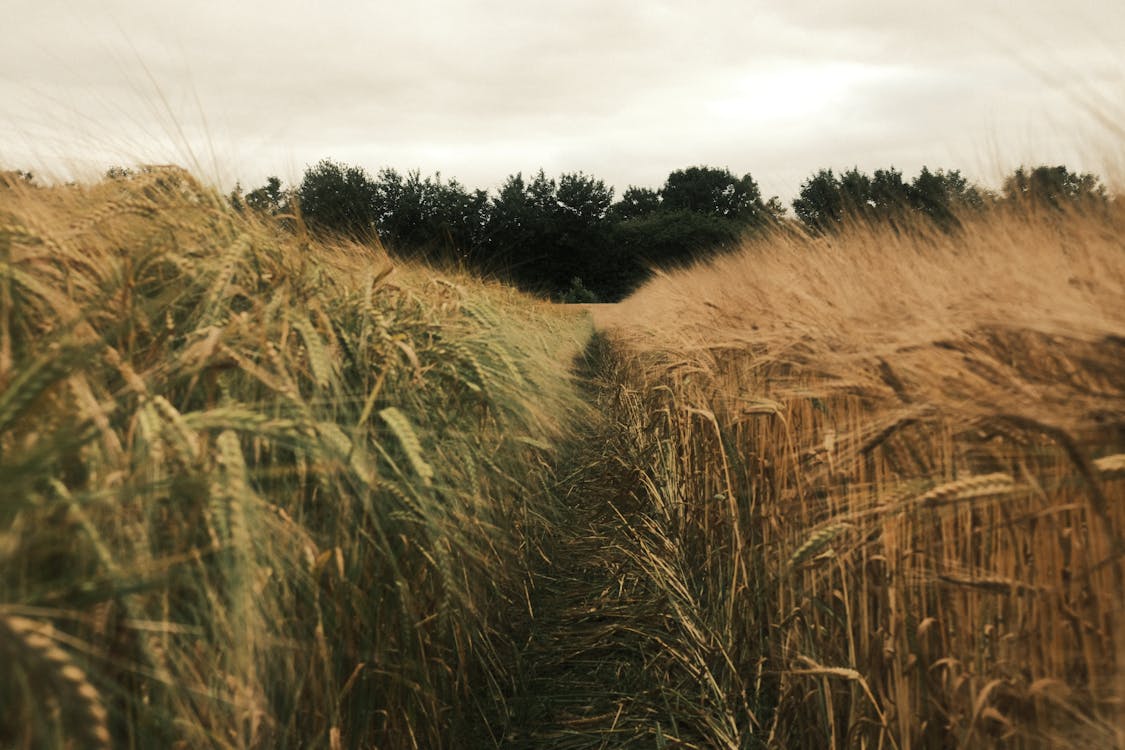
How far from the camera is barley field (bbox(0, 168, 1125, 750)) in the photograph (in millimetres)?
930

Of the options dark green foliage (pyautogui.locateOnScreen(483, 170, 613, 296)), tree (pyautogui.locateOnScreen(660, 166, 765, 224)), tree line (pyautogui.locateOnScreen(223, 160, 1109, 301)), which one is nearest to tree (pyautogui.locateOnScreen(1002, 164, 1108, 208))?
tree line (pyautogui.locateOnScreen(223, 160, 1109, 301))

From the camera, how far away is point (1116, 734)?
0.96 metres

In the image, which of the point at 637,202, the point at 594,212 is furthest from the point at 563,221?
the point at 637,202

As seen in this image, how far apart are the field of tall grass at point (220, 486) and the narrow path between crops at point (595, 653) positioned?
0.99ft

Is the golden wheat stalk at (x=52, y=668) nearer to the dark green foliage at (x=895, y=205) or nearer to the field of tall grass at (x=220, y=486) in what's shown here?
the field of tall grass at (x=220, y=486)

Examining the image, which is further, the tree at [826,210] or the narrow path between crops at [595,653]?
the tree at [826,210]

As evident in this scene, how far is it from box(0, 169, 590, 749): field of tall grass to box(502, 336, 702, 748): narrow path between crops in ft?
0.99

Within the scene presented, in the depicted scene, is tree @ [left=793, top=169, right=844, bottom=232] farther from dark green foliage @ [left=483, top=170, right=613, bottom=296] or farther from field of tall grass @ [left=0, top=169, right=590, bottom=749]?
dark green foliage @ [left=483, top=170, right=613, bottom=296]

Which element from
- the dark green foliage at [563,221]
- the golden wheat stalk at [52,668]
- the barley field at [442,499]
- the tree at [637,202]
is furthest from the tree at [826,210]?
the tree at [637,202]

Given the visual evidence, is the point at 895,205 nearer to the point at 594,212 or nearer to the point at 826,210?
the point at 826,210

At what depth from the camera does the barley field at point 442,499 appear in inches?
36.6

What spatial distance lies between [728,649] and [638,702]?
0.41m

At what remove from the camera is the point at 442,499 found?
6.27ft

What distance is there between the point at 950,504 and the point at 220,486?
0.95m
